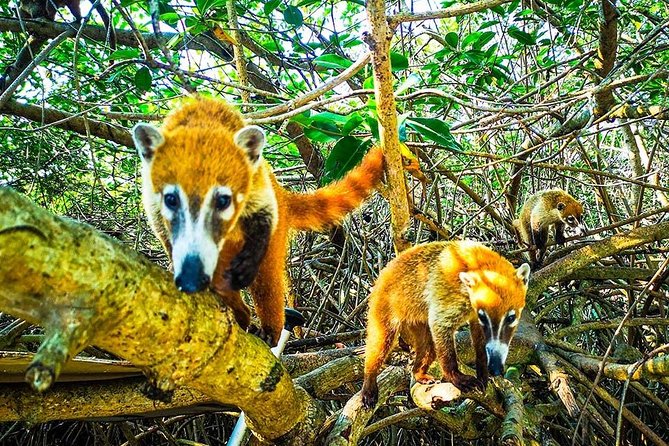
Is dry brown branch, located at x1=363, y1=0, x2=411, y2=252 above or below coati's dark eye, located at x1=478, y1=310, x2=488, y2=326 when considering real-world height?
above

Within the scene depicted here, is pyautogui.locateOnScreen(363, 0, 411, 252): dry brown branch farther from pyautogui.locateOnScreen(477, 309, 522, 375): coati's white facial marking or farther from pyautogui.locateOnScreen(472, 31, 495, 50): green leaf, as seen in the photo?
pyautogui.locateOnScreen(472, 31, 495, 50): green leaf

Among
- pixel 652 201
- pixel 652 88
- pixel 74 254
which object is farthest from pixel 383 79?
pixel 652 201

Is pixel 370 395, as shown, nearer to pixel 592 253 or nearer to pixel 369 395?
pixel 369 395

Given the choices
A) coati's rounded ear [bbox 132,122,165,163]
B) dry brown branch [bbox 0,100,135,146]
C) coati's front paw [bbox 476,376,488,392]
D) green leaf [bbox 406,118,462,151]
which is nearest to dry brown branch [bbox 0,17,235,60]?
dry brown branch [bbox 0,100,135,146]

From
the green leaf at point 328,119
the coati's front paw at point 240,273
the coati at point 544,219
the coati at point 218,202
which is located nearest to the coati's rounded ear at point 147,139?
the coati at point 218,202

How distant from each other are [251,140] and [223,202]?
400mm

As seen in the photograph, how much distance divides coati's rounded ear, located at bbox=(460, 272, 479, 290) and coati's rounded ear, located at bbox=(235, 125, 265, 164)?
1.51 m

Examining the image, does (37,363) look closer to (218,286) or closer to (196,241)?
(196,241)

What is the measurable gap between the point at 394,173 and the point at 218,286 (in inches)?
43.3

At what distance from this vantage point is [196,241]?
5.96 ft

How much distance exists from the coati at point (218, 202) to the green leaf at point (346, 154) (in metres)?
0.05

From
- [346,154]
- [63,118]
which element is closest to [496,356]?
[346,154]

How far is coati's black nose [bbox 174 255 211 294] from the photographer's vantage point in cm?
158

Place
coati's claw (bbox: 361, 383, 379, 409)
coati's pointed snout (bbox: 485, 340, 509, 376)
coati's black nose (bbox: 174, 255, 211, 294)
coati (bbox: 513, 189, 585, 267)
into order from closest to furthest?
coati's black nose (bbox: 174, 255, 211, 294)
coati's claw (bbox: 361, 383, 379, 409)
coati's pointed snout (bbox: 485, 340, 509, 376)
coati (bbox: 513, 189, 585, 267)
